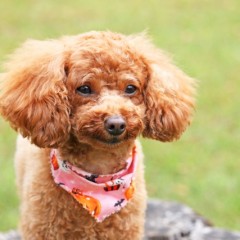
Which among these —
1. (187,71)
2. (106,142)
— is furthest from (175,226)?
(187,71)

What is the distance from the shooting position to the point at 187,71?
7238 millimetres

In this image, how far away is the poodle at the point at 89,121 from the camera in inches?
122

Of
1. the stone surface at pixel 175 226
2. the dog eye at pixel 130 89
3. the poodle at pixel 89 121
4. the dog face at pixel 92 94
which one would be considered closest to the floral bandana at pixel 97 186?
the poodle at pixel 89 121

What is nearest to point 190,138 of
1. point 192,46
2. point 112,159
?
point 192,46

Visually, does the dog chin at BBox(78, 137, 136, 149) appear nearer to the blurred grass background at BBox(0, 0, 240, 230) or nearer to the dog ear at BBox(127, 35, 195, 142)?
the dog ear at BBox(127, 35, 195, 142)

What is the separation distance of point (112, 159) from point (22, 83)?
525mm

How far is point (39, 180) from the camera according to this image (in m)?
3.40

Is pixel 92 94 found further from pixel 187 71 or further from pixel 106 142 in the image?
pixel 187 71

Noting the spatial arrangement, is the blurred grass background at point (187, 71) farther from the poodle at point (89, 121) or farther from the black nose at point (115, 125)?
the black nose at point (115, 125)

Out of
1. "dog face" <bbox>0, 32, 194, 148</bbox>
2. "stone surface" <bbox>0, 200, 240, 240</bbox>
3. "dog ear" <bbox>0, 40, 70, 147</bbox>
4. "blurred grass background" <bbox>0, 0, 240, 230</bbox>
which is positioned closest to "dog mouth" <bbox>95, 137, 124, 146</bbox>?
"dog face" <bbox>0, 32, 194, 148</bbox>

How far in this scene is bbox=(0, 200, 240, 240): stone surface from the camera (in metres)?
4.26

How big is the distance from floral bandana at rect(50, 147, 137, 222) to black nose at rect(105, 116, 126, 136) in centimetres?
45

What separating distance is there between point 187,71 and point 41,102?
13.9ft

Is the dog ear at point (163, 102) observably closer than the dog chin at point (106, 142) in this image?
No
